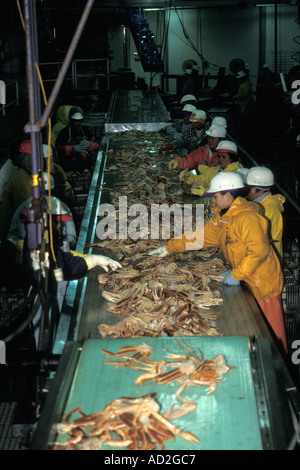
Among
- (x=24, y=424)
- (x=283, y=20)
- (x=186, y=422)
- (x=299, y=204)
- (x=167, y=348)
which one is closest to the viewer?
(x=186, y=422)

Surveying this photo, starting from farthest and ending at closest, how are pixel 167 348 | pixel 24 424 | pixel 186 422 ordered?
pixel 24 424 < pixel 167 348 < pixel 186 422

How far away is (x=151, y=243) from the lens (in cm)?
504

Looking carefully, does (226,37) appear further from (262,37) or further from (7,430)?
(7,430)

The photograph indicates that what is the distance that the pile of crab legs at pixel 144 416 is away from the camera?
2.37 metres

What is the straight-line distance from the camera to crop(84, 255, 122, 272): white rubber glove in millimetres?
4266

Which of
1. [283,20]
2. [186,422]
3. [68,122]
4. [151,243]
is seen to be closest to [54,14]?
[283,20]

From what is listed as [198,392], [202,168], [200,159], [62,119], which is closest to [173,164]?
[200,159]

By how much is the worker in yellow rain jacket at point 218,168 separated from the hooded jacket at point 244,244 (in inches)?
62.9

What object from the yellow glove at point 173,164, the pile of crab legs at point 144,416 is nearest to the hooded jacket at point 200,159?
the yellow glove at point 173,164

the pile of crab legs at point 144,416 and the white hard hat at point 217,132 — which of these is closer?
the pile of crab legs at point 144,416

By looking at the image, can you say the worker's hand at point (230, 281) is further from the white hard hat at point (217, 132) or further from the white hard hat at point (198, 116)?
the white hard hat at point (198, 116)

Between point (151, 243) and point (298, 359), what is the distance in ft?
6.43

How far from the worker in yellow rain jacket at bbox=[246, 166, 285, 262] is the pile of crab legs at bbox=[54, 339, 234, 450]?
8.02 feet

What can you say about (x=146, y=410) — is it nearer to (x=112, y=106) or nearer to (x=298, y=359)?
(x=298, y=359)
